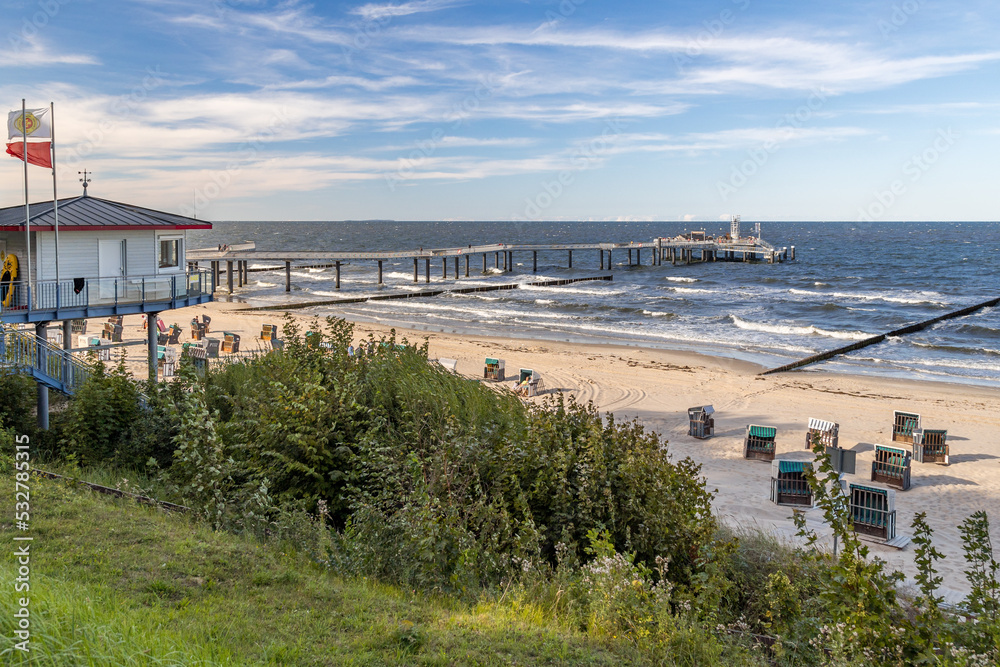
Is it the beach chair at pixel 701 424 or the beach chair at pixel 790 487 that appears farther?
the beach chair at pixel 701 424

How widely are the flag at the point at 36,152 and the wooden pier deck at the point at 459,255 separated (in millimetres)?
36232

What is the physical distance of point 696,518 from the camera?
6801mm

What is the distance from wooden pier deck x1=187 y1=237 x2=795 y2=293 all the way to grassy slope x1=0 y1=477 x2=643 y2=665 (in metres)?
45.3

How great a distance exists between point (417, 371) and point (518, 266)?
71.0m

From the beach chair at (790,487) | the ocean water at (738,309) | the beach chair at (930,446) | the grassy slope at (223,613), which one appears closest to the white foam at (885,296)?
the ocean water at (738,309)

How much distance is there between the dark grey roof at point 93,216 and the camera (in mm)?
14242

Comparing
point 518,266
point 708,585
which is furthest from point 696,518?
point 518,266

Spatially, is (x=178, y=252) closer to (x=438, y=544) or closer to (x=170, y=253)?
(x=170, y=253)

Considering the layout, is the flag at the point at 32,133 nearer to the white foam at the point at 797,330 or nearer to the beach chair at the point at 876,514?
the beach chair at the point at 876,514

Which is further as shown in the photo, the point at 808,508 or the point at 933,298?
the point at 933,298

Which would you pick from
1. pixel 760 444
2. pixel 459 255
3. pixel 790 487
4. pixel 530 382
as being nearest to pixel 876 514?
pixel 790 487

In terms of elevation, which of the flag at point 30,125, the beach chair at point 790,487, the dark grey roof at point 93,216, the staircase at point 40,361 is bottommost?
the beach chair at point 790,487

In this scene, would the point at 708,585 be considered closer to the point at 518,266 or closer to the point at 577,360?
the point at 577,360

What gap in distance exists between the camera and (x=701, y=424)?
16.3 metres
